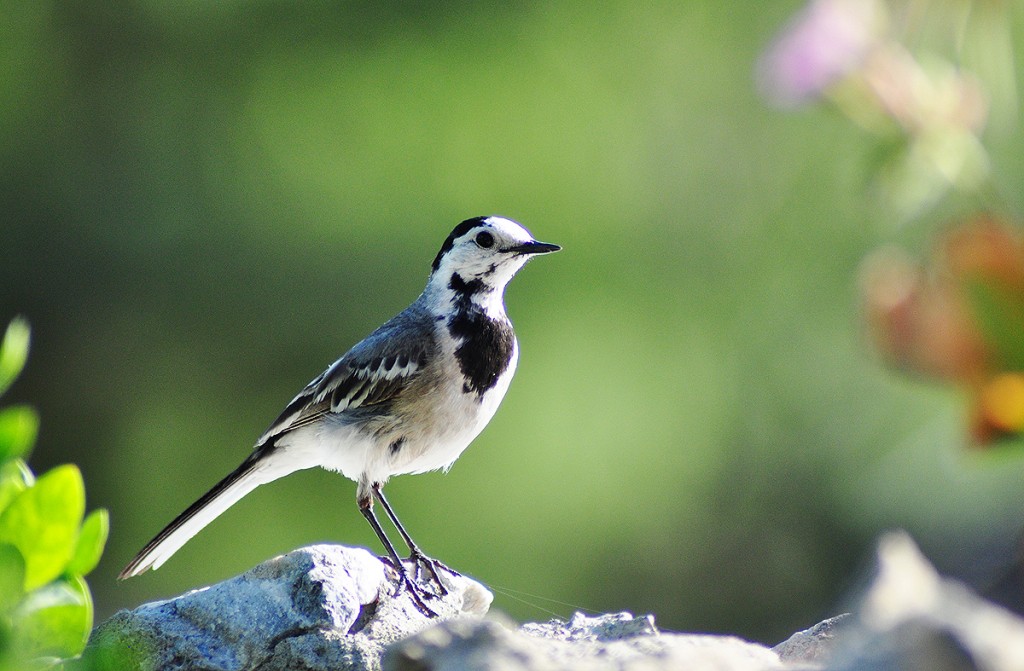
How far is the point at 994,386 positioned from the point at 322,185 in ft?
22.9

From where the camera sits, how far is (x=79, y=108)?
833 centimetres

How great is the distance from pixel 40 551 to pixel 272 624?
1.56 meters

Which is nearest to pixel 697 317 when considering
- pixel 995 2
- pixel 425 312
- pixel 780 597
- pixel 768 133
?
pixel 768 133

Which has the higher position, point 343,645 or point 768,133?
point 768,133

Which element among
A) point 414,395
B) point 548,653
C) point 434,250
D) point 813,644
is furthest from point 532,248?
point 434,250

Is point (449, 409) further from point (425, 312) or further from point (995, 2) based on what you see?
point (995, 2)

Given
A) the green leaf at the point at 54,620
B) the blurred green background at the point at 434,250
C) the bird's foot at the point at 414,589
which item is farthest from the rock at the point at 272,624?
the blurred green background at the point at 434,250

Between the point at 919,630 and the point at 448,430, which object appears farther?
the point at 448,430

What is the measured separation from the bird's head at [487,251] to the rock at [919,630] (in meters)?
2.03

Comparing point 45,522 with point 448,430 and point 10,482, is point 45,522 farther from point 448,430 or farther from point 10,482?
point 448,430

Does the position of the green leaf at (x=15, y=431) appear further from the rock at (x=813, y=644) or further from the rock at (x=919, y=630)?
the rock at (x=813, y=644)

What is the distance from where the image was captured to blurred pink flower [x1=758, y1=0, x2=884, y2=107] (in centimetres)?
136

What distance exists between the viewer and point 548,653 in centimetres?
222

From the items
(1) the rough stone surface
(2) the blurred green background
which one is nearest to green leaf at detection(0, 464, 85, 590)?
(1) the rough stone surface
